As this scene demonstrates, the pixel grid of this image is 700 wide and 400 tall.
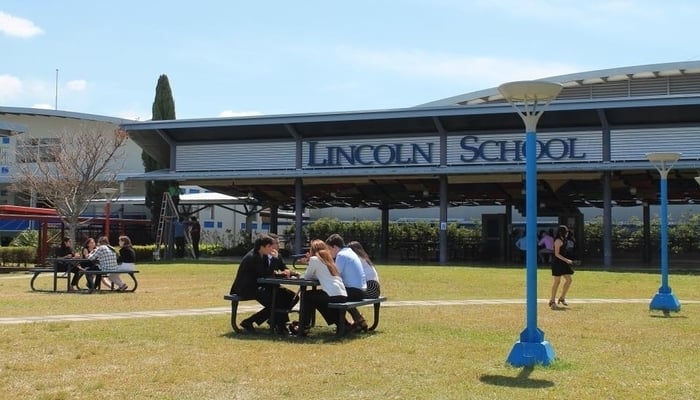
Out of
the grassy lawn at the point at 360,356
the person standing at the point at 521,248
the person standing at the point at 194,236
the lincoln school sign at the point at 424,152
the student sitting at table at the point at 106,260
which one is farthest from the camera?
the person standing at the point at 194,236

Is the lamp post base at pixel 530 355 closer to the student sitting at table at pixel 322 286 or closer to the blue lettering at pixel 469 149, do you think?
the student sitting at table at pixel 322 286

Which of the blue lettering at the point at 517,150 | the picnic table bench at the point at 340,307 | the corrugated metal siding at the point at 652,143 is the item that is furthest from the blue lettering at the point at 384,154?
the picnic table bench at the point at 340,307

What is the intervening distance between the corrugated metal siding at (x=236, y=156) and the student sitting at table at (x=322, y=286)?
21432 millimetres

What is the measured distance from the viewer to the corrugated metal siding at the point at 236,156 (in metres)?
31.8

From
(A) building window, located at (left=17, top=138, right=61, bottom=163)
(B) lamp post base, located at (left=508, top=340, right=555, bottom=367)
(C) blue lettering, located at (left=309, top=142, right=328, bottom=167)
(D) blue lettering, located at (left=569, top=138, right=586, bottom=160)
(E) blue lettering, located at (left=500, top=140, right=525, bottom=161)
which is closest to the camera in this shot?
(B) lamp post base, located at (left=508, top=340, right=555, bottom=367)

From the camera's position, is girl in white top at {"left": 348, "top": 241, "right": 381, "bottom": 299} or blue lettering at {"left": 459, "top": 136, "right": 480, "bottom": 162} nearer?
girl in white top at {"left": 348, "top": 241, "right": 381, "bottom": 299}

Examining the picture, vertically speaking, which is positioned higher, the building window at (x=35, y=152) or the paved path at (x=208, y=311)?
the building window at (x=35, y=152)

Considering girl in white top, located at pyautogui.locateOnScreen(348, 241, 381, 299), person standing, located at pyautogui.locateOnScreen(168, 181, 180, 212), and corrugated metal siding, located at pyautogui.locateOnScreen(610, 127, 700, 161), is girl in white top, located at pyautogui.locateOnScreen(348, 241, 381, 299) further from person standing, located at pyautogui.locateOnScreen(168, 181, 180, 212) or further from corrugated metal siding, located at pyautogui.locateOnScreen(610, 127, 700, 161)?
person standing, located at pyautogui.locateOnScreen(168, 181, 180, 212)

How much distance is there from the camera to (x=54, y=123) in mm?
52406

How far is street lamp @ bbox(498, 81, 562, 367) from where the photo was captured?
798cm

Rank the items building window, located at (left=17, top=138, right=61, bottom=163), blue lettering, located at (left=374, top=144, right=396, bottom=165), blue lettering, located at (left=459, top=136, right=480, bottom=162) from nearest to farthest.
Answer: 1. blue lettering, located at (left=459, top=136, right=480, bottom=162)
2. blue lettering, located at (left=374, top=144, right=396, bottom=165)
3. building window, located at (left=17, top=138, right=61, bottom=163)

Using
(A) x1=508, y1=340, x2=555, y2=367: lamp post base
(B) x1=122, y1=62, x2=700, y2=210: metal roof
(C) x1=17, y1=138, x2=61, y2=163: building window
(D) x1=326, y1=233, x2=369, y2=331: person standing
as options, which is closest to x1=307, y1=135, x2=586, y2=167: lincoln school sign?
(B) x1=122, y1=62, x2=700, y2=210: metal roof

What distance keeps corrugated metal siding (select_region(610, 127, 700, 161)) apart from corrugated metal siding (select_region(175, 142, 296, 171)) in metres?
12.3

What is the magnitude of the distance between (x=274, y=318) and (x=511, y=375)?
12.7 ft
